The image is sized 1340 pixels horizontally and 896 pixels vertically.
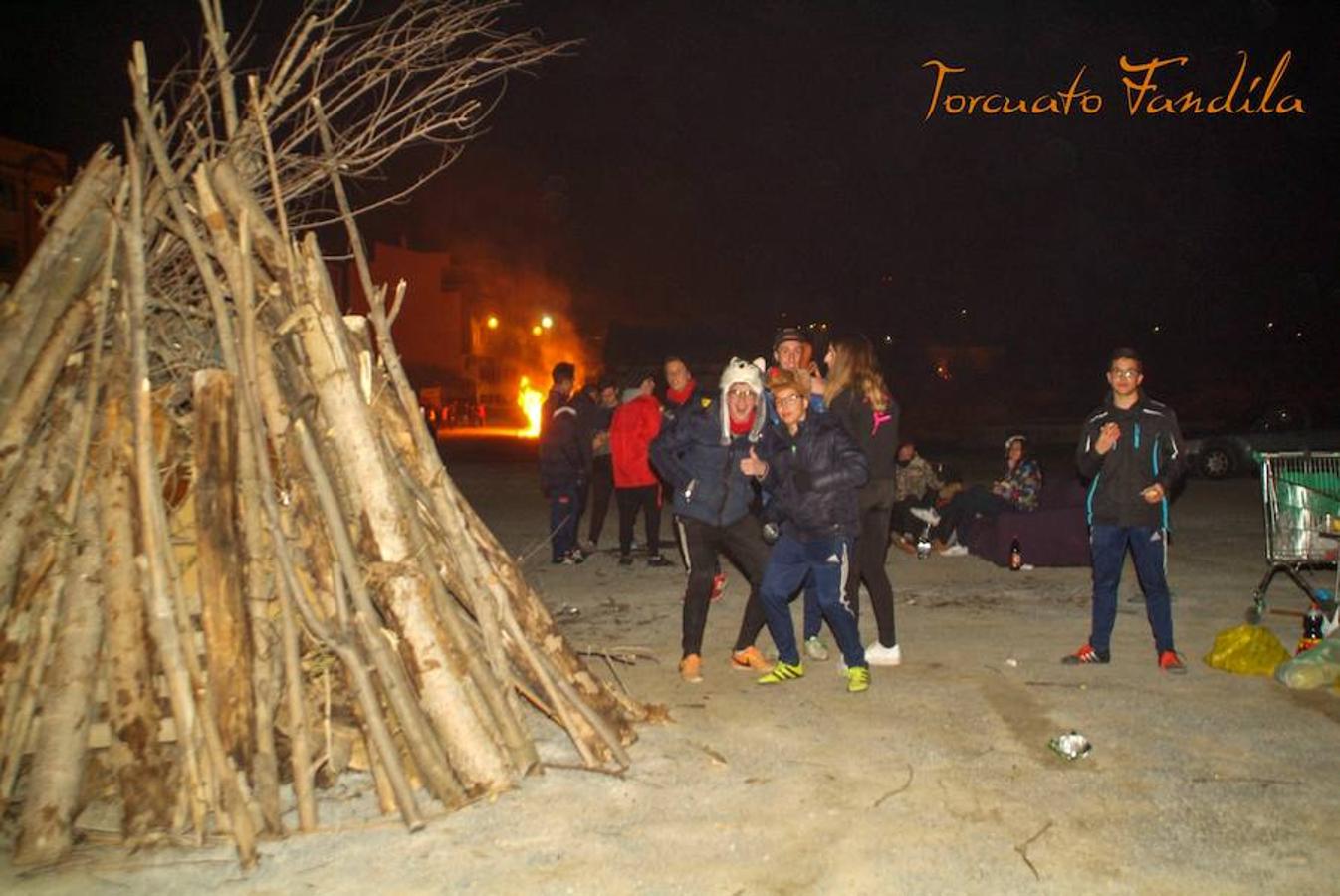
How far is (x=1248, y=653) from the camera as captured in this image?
6391mm

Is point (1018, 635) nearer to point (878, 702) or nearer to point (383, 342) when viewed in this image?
point (878, 702)

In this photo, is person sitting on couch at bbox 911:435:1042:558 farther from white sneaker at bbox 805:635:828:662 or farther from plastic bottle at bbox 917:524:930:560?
white sneaker at bbox 805:635:828:662

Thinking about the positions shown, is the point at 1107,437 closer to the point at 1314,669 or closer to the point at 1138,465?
the point at 1138,465

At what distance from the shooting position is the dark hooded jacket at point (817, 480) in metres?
6.16

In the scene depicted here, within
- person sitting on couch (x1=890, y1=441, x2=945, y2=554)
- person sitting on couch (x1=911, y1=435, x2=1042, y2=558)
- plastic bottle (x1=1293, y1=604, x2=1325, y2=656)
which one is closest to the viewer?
plastic bottle (x1=1293, y1=604, x2=1325, y2=656)

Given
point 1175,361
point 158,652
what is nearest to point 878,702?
point 158,652

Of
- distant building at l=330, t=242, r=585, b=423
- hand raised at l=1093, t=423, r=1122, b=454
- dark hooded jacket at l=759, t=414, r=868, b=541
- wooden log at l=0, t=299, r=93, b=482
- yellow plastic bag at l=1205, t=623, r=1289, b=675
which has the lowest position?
yellow plastic bag at l=1205, t=623, r=1289, b=675

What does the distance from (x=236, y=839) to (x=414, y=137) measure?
11.4ft

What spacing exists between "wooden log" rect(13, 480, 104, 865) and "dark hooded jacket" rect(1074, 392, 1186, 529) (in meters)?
5.64

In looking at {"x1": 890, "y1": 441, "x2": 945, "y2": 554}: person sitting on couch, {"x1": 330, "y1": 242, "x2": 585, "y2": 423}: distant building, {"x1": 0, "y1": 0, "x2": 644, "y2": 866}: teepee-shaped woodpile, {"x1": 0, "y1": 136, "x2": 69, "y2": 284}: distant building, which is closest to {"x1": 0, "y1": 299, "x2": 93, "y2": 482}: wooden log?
{"x1": 0, "y1": 0, "x2": 644, "y2": 866}: teepee-shaped woodpile

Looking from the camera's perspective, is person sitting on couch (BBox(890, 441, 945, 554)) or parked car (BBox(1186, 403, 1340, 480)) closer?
person sitting on couch (BBox(890, 441, 945, 554))

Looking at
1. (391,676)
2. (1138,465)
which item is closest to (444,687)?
(391,676)

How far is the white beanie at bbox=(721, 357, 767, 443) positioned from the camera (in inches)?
253

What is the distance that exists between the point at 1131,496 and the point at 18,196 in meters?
39.3
